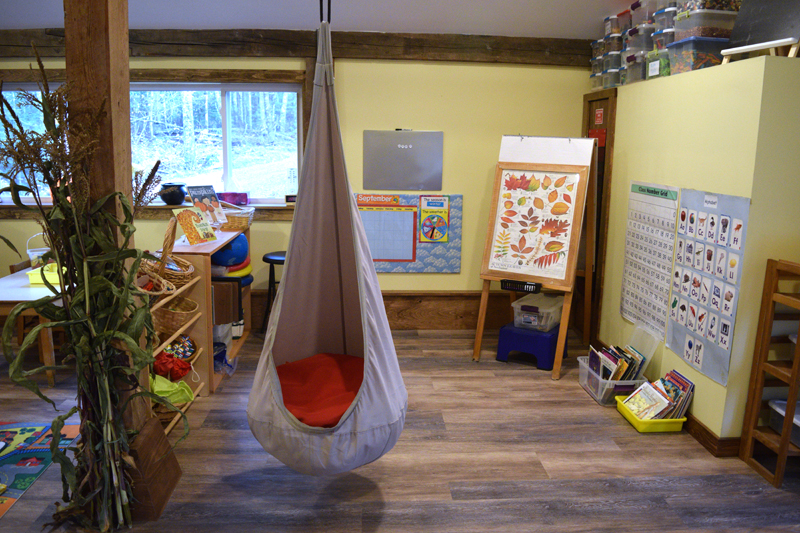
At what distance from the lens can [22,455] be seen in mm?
2916

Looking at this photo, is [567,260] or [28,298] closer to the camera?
[28,298]

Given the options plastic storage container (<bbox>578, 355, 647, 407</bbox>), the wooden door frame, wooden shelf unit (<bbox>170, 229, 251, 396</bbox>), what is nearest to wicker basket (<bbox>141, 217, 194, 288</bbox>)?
wooden shelf unit (<bbox>170, 229, 251, 396</bbox>)

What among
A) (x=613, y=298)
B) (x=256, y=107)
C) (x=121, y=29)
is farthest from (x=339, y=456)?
(x=256, y=107)

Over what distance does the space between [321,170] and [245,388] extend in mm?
1758

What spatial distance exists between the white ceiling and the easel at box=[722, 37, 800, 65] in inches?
57.1

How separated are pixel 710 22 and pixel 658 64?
45 cm

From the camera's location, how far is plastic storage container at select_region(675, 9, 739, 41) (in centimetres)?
321

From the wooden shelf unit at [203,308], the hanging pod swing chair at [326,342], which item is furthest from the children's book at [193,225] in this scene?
the hanging pod swing chair at [326,342]

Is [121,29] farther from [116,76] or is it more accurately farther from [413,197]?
[413,197]

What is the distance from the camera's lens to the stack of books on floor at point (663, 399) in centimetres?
328

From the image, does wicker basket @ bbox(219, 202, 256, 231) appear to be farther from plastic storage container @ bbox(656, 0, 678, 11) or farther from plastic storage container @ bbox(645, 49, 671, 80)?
plastic storage container @ bbox(656, 0, 678, 11)

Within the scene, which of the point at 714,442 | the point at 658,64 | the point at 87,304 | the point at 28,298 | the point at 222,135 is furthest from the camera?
the point at 222,135

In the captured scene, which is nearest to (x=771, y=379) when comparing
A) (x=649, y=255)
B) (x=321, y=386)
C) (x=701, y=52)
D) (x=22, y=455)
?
(x=649, y=255)

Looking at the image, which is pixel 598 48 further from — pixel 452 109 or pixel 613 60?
pixel 452 109
